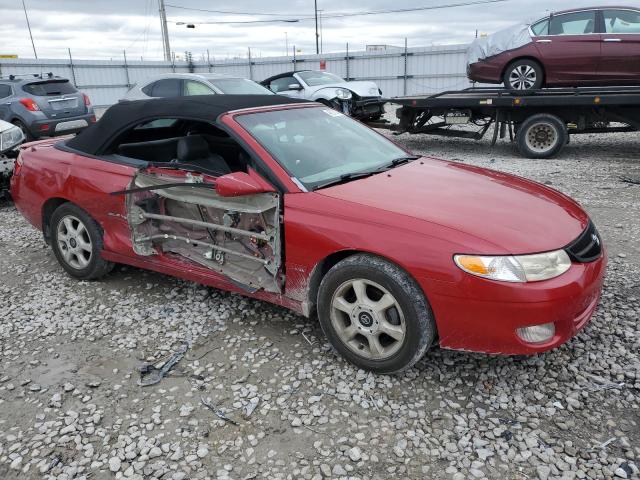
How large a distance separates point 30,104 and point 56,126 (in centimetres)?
68

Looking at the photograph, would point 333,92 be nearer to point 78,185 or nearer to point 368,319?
point 78,185

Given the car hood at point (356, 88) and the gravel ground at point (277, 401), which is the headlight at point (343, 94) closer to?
the car hood at point (356, 88)

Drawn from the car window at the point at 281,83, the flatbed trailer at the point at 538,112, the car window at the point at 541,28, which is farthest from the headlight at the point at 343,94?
the car window at the point at 541,28

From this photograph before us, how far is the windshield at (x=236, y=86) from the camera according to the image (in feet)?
31.5

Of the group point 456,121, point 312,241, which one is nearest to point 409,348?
point 312,241

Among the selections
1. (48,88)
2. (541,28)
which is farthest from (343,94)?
(48,88)

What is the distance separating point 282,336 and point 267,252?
586 mm

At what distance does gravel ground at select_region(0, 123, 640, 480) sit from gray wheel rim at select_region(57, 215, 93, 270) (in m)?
0.41

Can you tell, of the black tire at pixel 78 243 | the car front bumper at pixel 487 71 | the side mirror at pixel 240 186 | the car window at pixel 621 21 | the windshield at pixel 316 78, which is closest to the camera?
the side mirror at pixel 240 186

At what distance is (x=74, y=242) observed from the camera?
4.20 m

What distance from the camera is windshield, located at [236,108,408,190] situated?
320 centimetres

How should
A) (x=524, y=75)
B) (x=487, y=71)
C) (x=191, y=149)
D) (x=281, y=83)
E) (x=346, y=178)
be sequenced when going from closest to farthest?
(x=346, y=178) < (x=191, y=149) < (x=524, y=75) < (x=487, y=71) < (x=281, y=83)

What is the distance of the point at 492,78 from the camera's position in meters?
9.88

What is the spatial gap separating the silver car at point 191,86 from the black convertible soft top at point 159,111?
568cm
